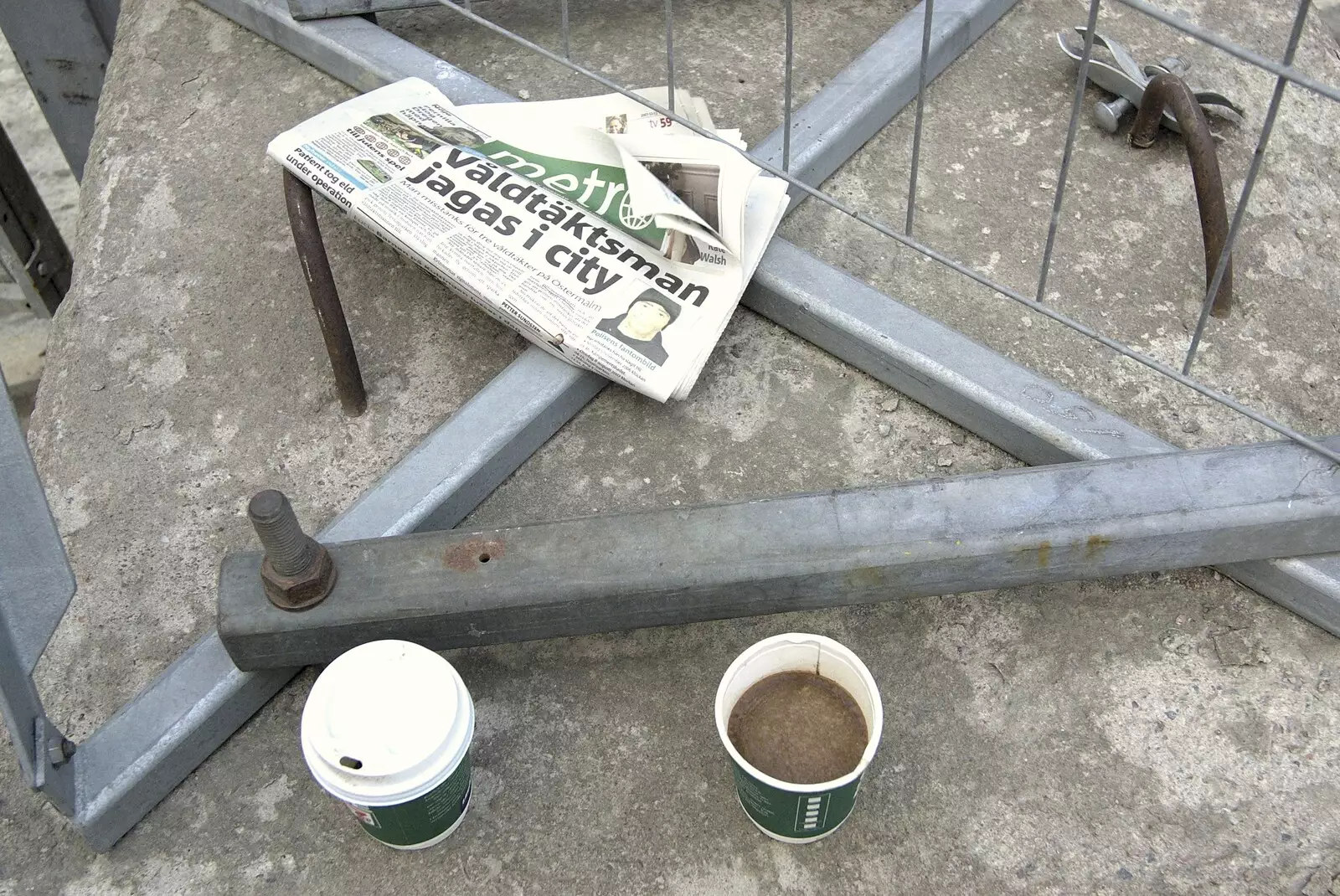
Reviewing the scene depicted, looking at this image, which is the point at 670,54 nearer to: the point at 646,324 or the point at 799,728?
the point at 646,324

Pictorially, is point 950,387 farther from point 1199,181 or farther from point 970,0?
point 970,0

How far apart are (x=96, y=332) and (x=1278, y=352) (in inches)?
74.4

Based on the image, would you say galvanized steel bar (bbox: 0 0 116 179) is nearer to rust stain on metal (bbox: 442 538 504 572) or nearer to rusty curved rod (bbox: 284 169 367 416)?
rusty curved rod (bbox: 284 169 367 416)

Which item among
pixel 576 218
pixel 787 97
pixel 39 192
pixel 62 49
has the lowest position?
pixel 39 192

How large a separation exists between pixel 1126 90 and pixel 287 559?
1672 millimetres

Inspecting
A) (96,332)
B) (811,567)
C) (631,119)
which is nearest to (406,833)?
(811,567)

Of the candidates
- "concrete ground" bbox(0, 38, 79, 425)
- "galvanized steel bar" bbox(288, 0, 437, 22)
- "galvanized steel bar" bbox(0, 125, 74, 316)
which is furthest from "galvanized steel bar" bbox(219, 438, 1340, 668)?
"concrete ground" bbox(0, 38, 79, 425)

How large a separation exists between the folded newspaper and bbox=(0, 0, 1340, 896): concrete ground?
116 mm

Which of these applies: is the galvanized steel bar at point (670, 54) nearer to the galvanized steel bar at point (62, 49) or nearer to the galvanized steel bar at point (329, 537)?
the galvanized steel bar at point (329, 537)

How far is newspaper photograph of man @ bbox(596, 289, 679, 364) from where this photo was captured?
182 centimetres

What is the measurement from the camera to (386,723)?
1348 millimetres

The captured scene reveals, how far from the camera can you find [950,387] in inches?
69.0

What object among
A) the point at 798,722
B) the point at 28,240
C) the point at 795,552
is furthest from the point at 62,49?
the point at 798,722

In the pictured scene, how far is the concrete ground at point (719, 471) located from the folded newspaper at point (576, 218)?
0.12m
